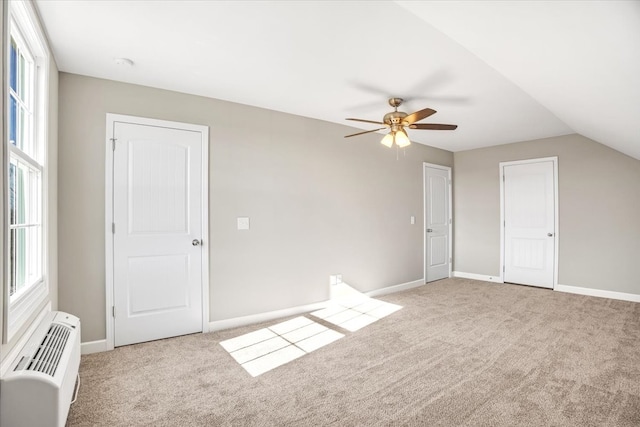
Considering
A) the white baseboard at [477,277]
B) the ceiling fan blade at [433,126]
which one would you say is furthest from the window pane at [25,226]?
the white baseboard at [477,277]

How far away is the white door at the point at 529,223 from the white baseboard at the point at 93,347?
5799mm

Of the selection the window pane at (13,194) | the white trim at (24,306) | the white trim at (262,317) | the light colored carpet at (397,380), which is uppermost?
the window pane at (13,194)

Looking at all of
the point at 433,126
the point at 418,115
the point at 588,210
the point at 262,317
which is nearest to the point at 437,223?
the point at 588,210

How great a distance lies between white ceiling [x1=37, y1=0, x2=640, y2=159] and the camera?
1699mm

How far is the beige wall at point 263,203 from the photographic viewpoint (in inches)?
106

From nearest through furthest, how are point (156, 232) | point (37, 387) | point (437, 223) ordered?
point (37, 387) → point (156, 232) → point (437, 223)

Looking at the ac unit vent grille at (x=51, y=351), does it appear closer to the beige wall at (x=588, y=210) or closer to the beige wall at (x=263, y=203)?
the beige wall at (x=263, y=203)

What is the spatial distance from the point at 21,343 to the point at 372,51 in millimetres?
2776

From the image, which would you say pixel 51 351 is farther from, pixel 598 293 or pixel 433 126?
pixel 598 293

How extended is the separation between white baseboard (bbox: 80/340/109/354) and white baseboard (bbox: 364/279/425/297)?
310 cm

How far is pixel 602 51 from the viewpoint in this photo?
1.73m

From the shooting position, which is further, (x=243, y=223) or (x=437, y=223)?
(x=437, y=223)

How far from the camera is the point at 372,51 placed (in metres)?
2.37

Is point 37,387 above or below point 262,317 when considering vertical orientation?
above
